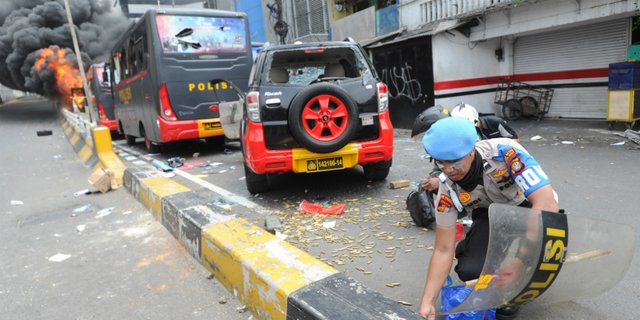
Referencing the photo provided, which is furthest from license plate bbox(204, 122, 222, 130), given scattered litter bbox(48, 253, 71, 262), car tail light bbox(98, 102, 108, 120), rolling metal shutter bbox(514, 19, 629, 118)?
car tail light bbox(98, 102, 108, 120)

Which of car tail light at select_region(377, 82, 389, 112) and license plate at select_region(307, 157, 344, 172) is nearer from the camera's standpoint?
license plate at select_region(307, 157, 344, 172)

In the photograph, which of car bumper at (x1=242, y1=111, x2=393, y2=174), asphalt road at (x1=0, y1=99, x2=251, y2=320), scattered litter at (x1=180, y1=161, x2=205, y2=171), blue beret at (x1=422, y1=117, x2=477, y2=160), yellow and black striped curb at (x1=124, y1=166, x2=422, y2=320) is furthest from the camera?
scattered litter at (x1=180, y1=161, x2=205, y2=171)

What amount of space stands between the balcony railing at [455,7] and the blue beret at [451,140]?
9.51 meters

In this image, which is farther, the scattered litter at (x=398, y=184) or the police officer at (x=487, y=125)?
the scattered litter at (x=398, y=184)

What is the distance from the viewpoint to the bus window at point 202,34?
8852 mm

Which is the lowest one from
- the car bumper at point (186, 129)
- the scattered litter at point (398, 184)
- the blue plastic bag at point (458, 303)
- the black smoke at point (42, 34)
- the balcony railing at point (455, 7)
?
the scattered litter at point (398, 184)

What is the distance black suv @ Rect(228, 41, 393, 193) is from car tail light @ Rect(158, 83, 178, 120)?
4.47 m

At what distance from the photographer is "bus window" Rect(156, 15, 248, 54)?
8.85m

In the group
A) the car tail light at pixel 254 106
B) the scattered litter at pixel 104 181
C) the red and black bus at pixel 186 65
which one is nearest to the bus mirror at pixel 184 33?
the red and black bus at pixel 186 65

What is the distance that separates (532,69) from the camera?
12.0m

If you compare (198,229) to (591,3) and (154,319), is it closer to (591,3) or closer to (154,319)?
(154,319)

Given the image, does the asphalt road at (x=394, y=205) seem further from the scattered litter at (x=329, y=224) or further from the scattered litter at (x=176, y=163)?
the scattered litter at (x=176, y=163)

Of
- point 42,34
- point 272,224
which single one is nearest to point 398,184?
point 272,224

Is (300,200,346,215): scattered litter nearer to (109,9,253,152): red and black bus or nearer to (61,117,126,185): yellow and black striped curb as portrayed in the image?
(61,117,126,185): yellow and black striped curb
